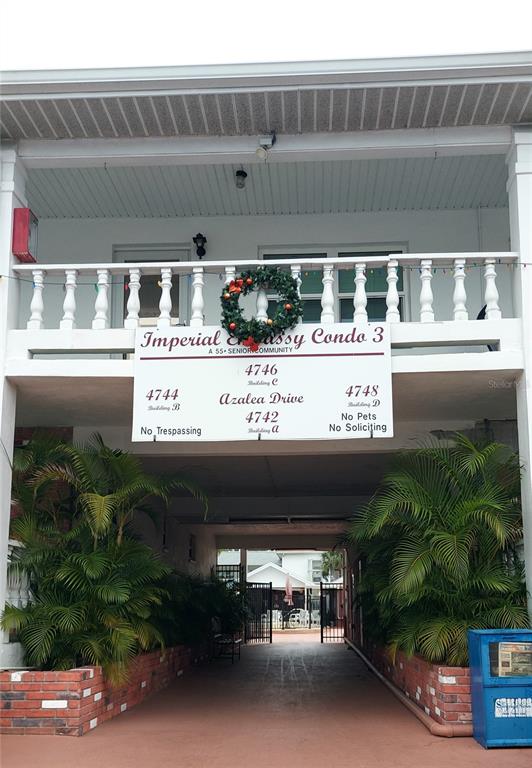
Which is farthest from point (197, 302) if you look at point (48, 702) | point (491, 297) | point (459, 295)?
point (48, 702)

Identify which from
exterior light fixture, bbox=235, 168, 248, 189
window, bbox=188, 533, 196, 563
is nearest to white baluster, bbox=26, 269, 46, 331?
exterior light fixture, bbox=235, 168, 248, 189

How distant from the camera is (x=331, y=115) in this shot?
9.27 metres

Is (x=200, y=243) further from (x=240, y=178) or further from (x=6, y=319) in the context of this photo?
(x=6, y=319)

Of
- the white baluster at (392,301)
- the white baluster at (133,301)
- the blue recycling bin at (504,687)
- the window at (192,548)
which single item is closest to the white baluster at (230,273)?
the white baluster at (133,301)

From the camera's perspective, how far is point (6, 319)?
9.23 meters

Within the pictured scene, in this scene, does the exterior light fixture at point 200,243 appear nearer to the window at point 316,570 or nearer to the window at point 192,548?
the window at point 192,548

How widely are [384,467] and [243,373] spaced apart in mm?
Answer: 5283

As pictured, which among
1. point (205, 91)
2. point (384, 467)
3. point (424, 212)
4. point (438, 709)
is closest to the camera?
point (438, 709)

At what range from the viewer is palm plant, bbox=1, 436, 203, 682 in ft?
28.4

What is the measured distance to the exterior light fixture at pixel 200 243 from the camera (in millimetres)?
12461

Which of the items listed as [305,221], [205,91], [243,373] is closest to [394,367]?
[243,373]

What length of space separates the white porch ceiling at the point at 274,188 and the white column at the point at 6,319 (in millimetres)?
1907

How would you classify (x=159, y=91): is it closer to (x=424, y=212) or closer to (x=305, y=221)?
(x=305, y=221)

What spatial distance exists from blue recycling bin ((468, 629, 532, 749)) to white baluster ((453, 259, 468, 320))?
3.23m
